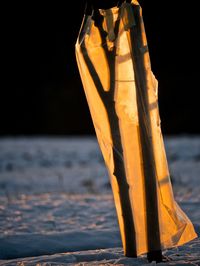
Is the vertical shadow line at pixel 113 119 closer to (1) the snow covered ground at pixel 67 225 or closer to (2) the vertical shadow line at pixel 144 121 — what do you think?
(2) the vertical shadow line at pixel 144 121

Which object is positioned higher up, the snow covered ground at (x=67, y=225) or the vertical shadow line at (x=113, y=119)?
the vertical shadow line at (x=113, y=119)

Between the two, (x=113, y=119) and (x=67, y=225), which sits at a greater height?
(x=113, y=119)

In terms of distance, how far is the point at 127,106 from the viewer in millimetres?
2820

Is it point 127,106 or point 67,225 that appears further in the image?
point 67,225

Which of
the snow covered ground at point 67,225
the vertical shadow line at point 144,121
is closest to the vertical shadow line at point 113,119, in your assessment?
the vertical shadow line at point 144,121

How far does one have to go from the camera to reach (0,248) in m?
3.65

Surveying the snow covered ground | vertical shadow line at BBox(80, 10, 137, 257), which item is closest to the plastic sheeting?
vertical shadow line at BBox(80, 10, 137, 257)

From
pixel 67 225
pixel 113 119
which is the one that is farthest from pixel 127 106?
pixel 67 225

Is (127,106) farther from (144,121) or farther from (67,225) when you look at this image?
(67,225)

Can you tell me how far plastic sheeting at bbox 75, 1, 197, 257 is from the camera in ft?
9.16

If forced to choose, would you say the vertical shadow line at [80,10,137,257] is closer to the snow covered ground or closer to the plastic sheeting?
the plastic sheeting

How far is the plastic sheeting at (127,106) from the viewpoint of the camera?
279cm

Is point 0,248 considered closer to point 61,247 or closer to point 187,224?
point 61,247

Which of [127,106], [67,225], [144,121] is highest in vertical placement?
[127,106]
